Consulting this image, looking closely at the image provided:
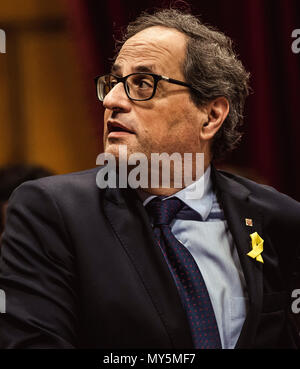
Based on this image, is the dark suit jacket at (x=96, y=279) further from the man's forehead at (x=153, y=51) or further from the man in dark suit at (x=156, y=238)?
the man's forehead at (x=153, y=51)

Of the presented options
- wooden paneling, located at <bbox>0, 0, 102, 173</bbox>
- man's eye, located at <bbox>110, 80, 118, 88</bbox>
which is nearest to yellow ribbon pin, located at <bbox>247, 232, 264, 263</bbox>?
man's eye, located at <bbox>110, 80, 118, 88</bbox>

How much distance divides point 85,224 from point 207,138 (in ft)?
1.33

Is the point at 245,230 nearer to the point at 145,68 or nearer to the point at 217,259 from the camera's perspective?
the point at 217,259

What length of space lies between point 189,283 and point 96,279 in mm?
181

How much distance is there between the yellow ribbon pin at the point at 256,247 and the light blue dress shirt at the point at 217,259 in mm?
38

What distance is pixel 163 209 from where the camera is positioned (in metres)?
1.08

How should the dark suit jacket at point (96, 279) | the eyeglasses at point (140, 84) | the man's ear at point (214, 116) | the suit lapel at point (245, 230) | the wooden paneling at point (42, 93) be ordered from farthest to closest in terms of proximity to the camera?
1. the wooden paneling at point (42, 93)
2. the man's ear at point (214, 116)
3. the eyeglasses at point (140, 84)
4. the suit lapel at point (245, 230)
5. the dark suit jacket at point (96, 279)

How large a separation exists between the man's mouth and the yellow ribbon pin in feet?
1.15

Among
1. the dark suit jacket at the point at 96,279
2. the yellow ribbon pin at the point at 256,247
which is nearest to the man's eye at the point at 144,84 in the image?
the dark suit jacket at the point at 96,279

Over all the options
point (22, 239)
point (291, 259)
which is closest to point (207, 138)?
point (291, 259)

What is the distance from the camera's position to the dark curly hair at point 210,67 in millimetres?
1205

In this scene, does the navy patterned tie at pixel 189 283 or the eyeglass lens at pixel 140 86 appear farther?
the eyeglass lens at pixel 140 86

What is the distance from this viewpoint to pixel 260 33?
6.09 feet
